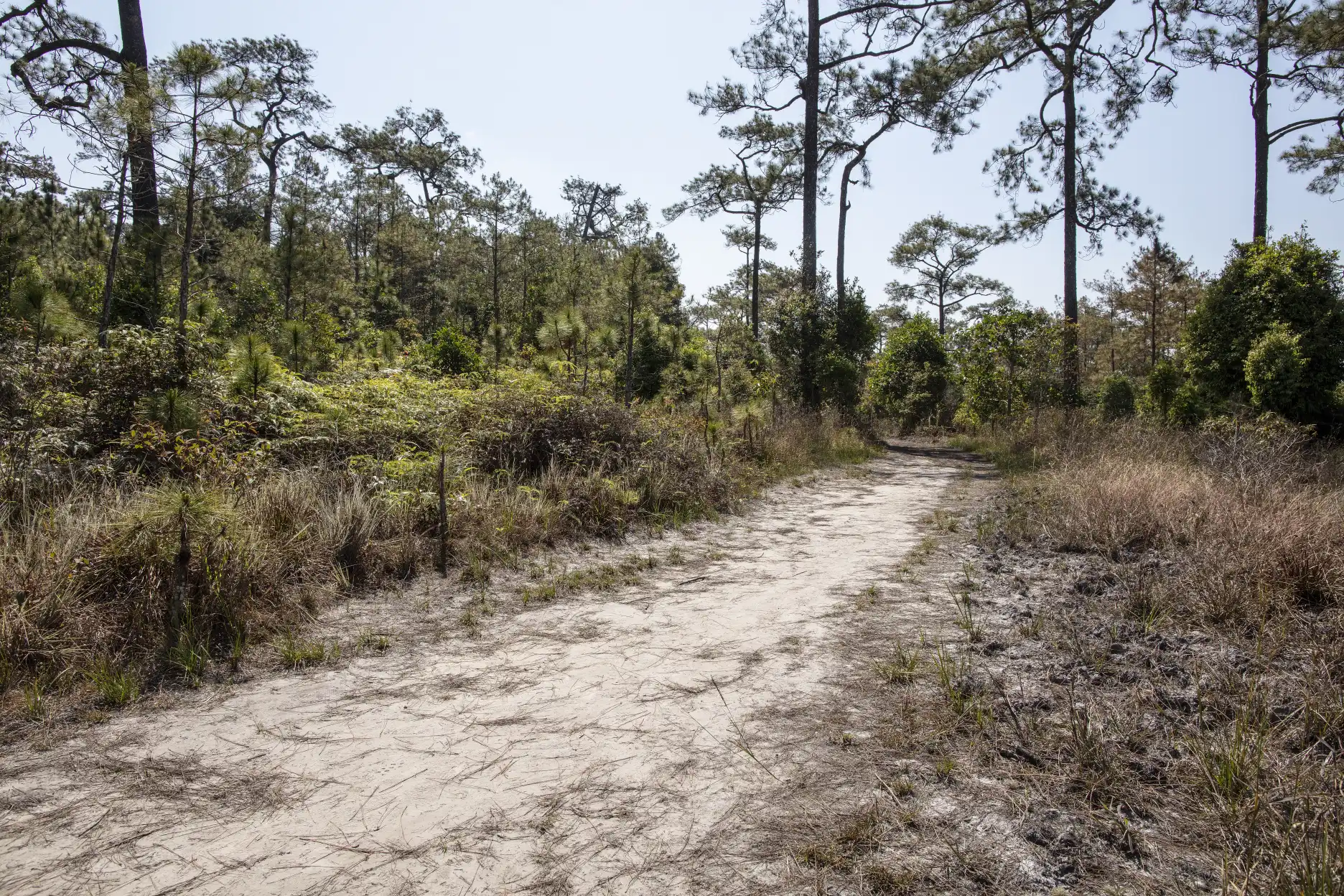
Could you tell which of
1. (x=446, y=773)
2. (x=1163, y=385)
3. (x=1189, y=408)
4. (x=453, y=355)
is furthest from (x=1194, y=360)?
(x=453, y=355)

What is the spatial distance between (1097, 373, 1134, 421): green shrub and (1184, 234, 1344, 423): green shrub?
21.3 ft

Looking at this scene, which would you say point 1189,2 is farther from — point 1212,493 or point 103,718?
point 103,718

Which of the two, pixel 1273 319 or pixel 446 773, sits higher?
pixel 1273 319

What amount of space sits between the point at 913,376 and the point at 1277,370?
10.7 meters

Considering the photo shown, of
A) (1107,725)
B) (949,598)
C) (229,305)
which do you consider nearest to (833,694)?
(1107,725)

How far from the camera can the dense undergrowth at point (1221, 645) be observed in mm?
2139

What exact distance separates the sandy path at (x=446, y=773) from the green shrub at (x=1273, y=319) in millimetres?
11483

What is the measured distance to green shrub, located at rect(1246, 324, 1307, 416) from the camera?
10633 mm

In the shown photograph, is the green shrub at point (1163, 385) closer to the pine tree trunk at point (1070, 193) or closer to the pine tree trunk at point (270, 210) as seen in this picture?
the pine tree trunk at point (1070, 193)

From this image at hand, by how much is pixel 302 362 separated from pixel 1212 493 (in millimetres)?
12487

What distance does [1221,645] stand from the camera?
3572 mm

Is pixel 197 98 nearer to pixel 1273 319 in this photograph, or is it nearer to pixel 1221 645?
pixel 1221 645

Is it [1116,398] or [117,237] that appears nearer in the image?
[117,237]

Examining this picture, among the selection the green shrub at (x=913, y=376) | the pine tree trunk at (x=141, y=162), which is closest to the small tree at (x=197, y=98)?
the pine tree trunk at (x=141, y=162)
